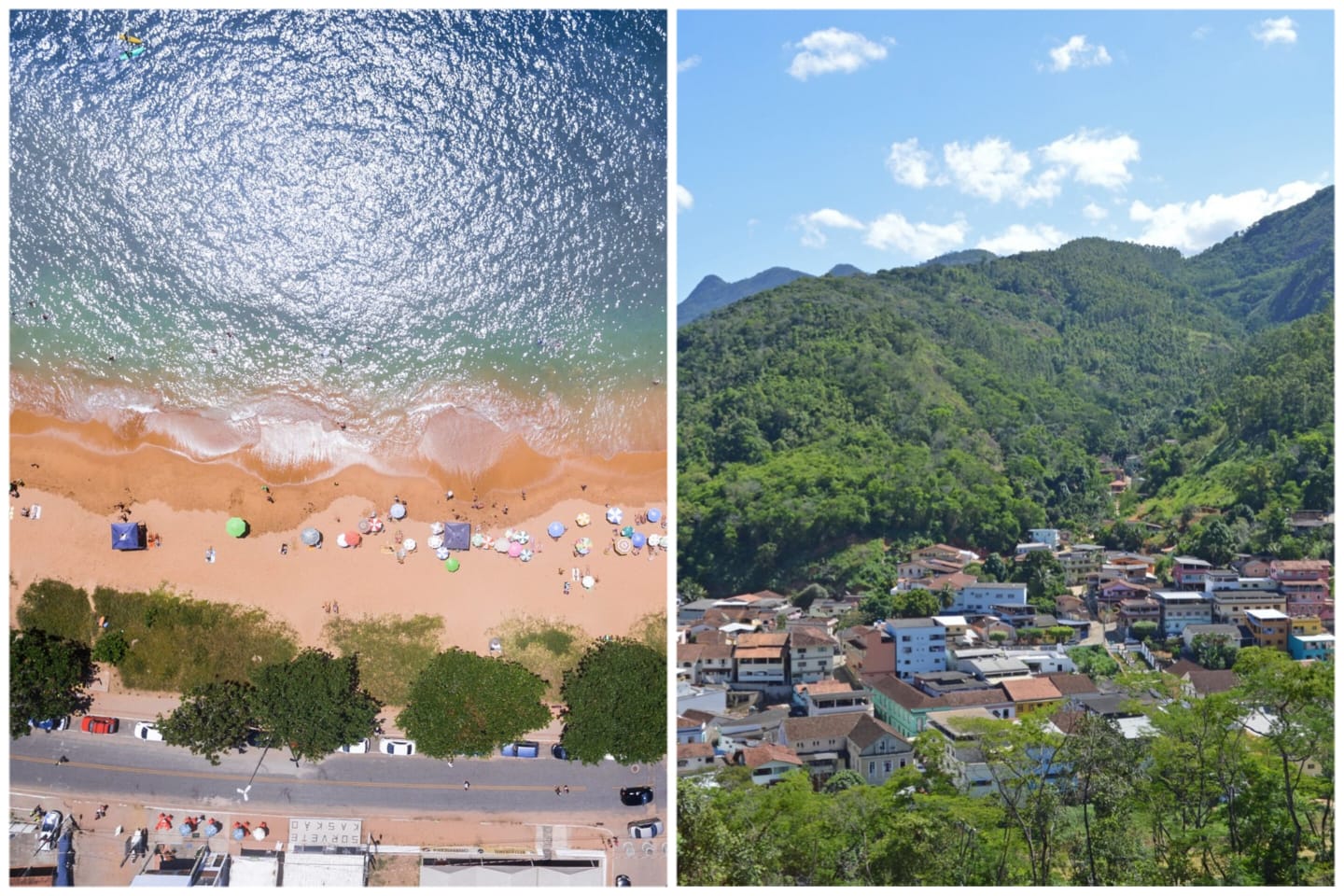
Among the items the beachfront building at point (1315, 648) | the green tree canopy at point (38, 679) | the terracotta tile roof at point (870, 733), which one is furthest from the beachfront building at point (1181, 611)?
the green tree canopy at point (38, 679)

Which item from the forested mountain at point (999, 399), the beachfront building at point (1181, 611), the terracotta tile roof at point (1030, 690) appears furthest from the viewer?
the forested mountain at point (999, 399)

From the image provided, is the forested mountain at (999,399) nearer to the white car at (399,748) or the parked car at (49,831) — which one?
the white car at (399,748)

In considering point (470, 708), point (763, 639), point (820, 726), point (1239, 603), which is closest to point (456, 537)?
point (470, 708)

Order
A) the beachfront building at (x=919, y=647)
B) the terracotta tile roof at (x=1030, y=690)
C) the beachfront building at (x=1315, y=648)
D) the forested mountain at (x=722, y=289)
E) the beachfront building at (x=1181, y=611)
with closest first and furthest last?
1. the beachfront building at (x=1315, y=648)
2. the terracotta tile roof at (x=1030, y=690)
3. the beachfront building at (x=1181, y=611)
4. the beachfront building at (x=919, y=647)
5. the forested mountain at (x=722, y=289)

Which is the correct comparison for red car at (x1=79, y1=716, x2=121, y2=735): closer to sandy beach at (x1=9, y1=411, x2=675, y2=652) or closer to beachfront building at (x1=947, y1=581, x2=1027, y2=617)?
sandy beach at (x1=9, y1=411, x2=675, y2=652)

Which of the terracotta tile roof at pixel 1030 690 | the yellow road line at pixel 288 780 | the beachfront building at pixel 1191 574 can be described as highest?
the beachfront building at pixel 1191 574

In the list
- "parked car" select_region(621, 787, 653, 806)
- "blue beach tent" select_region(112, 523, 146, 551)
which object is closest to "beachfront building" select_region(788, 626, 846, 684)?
"parked car" select_region(621, 787, 653, 806)

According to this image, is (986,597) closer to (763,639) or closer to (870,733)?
(870,733)
